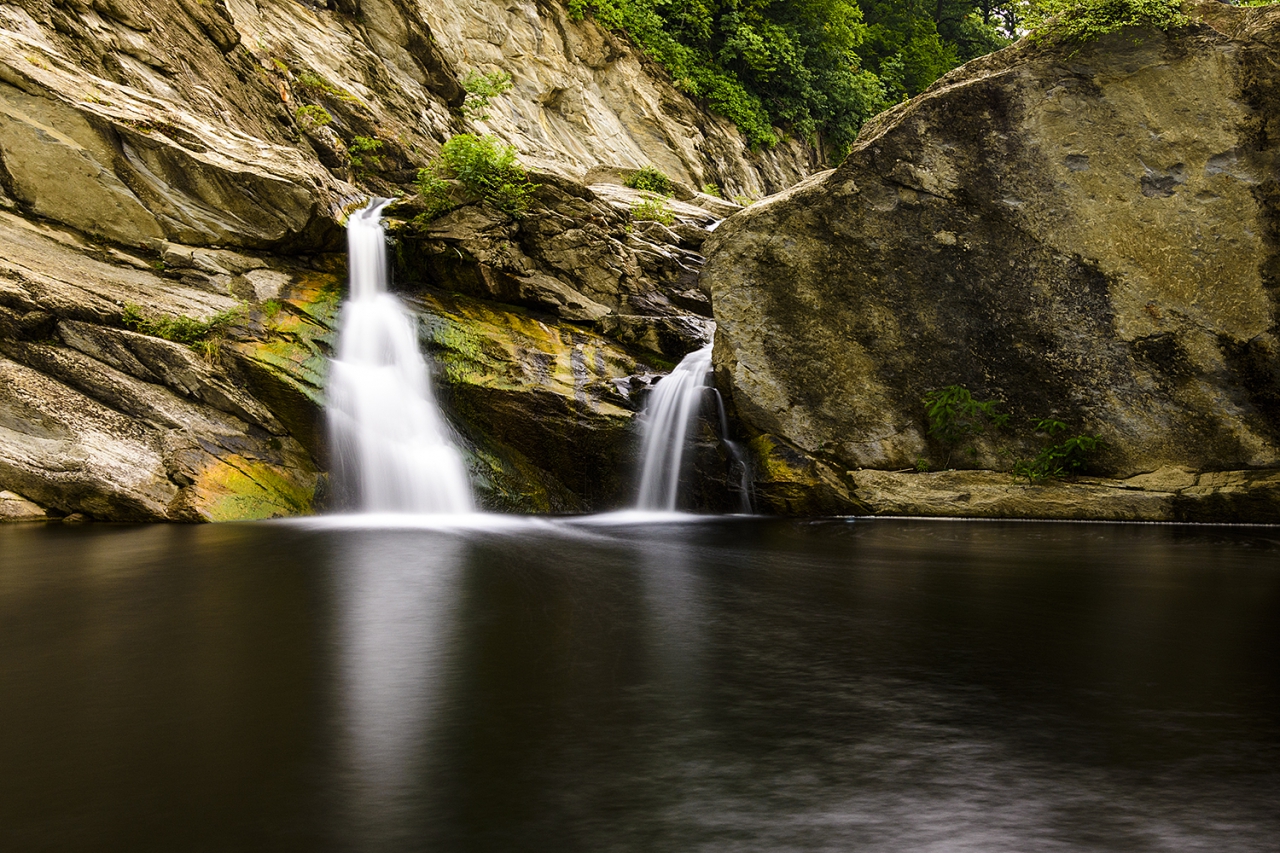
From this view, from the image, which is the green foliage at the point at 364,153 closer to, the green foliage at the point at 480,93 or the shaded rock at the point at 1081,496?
the green foliage at the point at 480,93

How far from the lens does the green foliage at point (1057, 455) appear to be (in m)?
11.0

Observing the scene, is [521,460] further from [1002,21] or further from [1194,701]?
[1002,21]

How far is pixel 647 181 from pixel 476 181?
7.54m

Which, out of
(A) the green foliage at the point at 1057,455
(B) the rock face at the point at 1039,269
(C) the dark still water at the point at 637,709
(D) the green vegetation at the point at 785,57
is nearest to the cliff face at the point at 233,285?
(B) the rock face at the point at 1039,269

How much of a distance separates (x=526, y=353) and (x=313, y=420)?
127 inches

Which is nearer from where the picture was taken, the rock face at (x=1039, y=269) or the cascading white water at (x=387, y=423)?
the rock face at (x=1039, y=269)

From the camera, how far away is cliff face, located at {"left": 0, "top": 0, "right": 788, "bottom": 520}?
10359 millimetres

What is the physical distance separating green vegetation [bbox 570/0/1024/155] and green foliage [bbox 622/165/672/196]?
7840 mm

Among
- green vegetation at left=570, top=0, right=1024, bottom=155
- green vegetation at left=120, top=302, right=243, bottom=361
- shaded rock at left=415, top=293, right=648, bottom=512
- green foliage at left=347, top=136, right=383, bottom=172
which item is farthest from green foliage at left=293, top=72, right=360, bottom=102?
green vegetation at left=570, top=0, right=1024, bottom=155

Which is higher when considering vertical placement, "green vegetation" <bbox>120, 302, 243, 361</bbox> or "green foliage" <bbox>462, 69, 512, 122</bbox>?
"green foliage" <bbox>462, 69, 512, 122</bbox>

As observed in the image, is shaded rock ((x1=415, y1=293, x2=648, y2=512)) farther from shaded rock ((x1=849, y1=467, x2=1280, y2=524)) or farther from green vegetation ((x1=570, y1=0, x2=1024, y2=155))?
green vegetation ((x1=570, y1=0, x2=1024, y2=155))

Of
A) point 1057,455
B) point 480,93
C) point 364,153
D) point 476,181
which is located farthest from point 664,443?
point 480,93

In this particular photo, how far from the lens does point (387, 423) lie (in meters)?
12.2

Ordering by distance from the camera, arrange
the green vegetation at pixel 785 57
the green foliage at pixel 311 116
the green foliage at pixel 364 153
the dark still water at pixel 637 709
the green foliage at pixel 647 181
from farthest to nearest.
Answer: the green vegetation at pixel 785 57 < the green foliage at pixel 647 181 < the green foliage at pixel 364 153 < the green foliage at pixel 311 116 < the dark still water at pixel 637 709
